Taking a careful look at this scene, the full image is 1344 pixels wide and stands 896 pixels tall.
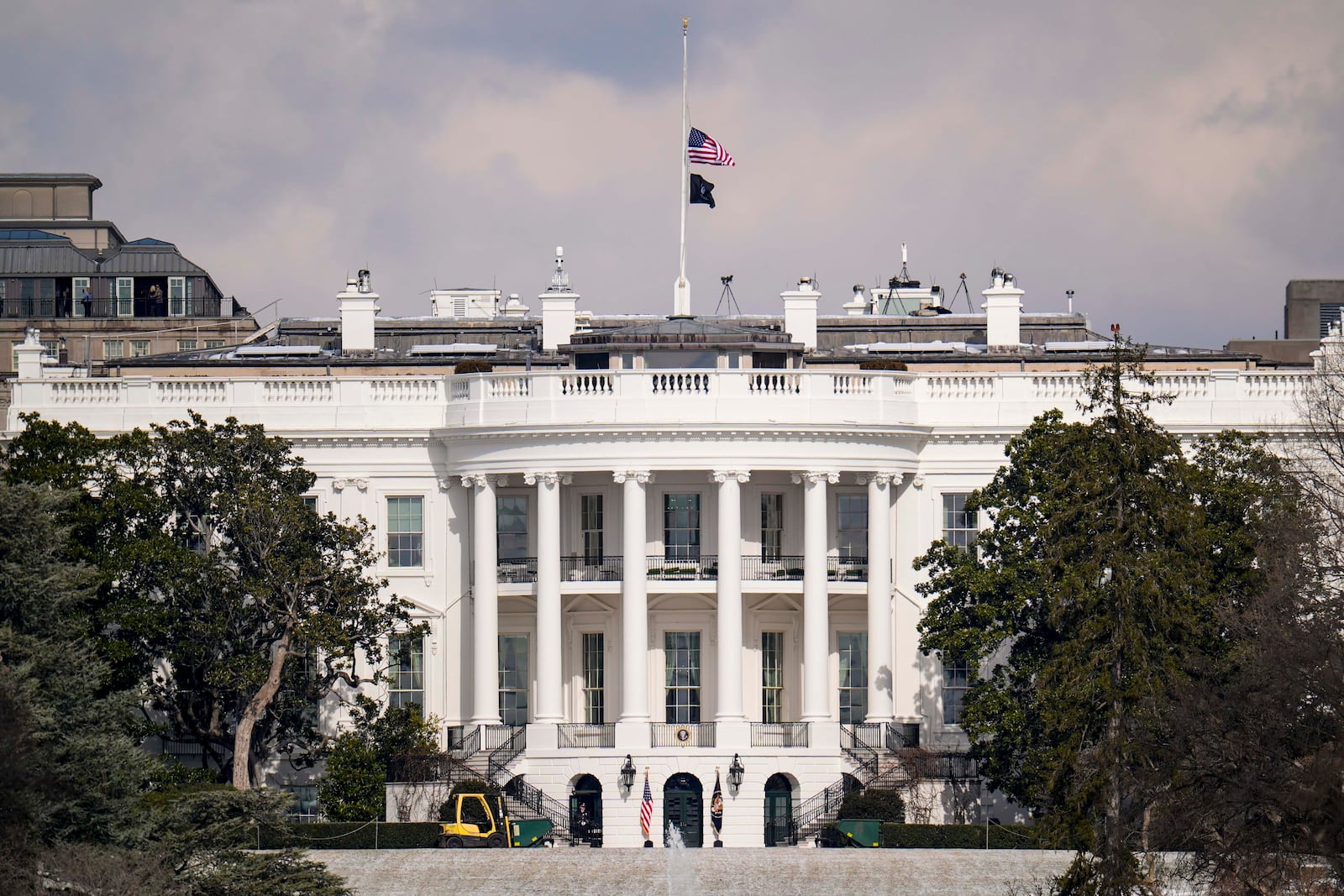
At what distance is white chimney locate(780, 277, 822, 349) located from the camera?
3627 inches

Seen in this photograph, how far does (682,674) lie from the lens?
83938mm

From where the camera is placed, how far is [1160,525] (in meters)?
68.0

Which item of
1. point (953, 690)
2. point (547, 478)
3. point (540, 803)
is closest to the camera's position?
point (540, 803)

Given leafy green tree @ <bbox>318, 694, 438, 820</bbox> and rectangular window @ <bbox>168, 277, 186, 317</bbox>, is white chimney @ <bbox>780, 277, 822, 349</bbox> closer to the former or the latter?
leafy green tree @ <bbox>318, 694, 438, 820</bbox>

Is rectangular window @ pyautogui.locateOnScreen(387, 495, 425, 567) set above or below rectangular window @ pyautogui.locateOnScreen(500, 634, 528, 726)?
above

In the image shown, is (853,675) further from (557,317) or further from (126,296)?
(126,296)

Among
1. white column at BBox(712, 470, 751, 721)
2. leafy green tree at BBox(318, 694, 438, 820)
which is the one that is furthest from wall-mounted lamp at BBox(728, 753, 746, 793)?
leafy green tree at BBox(318, 694, 438, 820)

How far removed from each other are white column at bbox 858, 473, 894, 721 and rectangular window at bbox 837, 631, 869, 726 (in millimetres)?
1503

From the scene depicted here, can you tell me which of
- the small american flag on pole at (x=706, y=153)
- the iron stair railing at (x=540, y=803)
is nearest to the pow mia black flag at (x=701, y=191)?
the small american flag on pole at (x=706, y=153)

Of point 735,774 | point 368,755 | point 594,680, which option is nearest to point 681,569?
point 594,680

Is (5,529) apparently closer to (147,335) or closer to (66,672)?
(66,672)

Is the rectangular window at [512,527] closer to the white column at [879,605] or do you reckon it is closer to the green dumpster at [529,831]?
the white column at [879,605]

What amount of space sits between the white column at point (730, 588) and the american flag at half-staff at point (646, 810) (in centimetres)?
329

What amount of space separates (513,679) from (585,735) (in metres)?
3.72
